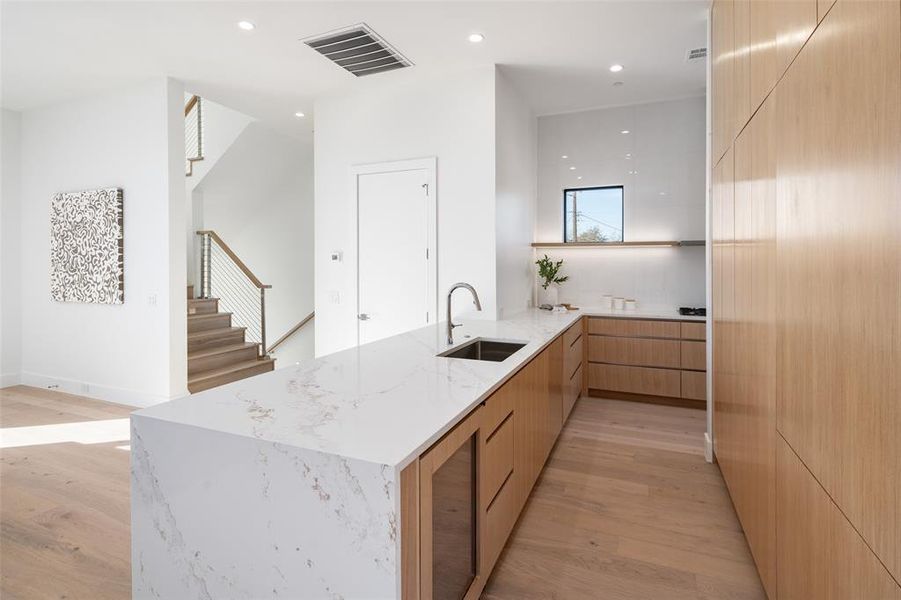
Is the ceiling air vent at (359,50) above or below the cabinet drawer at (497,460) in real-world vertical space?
above

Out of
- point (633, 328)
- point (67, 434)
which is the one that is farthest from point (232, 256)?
point (633, 328)

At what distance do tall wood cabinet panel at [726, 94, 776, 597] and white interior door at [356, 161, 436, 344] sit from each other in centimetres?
245

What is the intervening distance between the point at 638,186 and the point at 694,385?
2.09 meters

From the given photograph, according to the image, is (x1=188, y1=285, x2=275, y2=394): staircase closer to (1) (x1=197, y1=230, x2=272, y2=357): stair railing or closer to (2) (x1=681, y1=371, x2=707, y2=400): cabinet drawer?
(1) (x1=197, y1=230, x2=272, y2=357): stair railing

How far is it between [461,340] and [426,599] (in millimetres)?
1683

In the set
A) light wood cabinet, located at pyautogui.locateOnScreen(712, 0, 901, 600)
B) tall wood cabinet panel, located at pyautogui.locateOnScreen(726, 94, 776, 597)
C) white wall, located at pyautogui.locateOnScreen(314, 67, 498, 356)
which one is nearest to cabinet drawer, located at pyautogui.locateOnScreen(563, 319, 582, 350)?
white wall, located at pyautogui.locateOnScreen(314, 67, 498, 356)

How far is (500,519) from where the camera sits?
1934mm

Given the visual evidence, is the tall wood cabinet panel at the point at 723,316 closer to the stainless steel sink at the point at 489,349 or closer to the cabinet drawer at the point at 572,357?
the cabinet drawer at the point at 572,357

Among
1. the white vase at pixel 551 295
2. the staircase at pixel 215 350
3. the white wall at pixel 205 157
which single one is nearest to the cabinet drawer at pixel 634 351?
the white vase at pixel 551 295

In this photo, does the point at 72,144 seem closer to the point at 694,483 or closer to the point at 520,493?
the point at 520,493

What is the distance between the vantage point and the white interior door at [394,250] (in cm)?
408

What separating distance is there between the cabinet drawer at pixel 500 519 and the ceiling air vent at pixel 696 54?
353cm

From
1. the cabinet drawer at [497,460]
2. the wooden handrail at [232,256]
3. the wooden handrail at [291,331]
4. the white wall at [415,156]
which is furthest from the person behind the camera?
the wooden handrail at [291,331]

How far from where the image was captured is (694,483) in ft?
9.25
